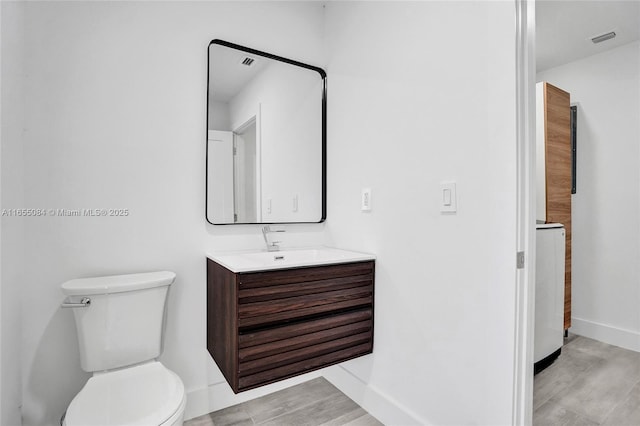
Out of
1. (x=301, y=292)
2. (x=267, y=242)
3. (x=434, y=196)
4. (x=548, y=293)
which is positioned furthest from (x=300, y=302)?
(x=548, y=293)

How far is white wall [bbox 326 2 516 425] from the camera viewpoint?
1.18m

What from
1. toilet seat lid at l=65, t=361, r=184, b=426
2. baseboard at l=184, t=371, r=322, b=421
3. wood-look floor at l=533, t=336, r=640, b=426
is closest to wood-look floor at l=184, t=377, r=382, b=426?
baseboard at l=184, t=371, r=322, b=421

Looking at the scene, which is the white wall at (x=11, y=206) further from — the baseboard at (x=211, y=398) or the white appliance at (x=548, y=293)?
the white appliance at (x=548, y=293)

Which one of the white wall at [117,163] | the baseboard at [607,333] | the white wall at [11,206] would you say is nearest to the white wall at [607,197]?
the baseboard at [607,333]

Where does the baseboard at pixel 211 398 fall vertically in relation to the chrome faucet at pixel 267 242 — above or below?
below

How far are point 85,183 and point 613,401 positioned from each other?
10.3 feet

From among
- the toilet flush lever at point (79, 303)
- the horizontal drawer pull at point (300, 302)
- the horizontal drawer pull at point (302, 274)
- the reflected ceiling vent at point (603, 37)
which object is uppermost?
the reflected ceiling vent at point (603, 37)

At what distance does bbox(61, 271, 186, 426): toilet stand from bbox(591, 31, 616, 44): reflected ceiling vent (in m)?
3.48

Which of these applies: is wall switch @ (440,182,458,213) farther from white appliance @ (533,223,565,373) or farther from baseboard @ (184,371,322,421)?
baseboard @ (184,371,322,421)

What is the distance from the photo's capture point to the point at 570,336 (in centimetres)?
284

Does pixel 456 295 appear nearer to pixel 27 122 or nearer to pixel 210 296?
pixel 210 296

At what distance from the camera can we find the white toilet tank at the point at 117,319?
4.47 feet

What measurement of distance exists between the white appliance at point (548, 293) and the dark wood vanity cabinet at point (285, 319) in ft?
3.82

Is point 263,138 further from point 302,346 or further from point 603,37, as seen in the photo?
point 603,37
